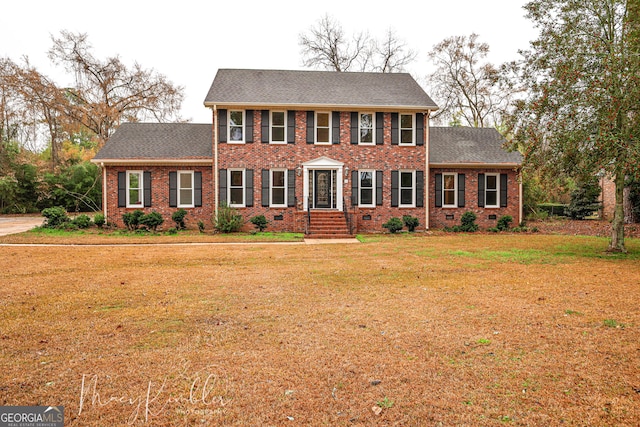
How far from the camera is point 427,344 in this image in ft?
14.1

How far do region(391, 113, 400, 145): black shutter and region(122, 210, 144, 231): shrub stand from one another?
12.0 meters

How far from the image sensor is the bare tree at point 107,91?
27.5 metres

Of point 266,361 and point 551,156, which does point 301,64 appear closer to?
point 551,156

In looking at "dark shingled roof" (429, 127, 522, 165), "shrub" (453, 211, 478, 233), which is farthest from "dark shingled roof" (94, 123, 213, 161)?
"shrub" (453, 211, 478, 233)

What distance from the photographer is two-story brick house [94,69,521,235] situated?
18391mm

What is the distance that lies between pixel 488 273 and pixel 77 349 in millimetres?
7520

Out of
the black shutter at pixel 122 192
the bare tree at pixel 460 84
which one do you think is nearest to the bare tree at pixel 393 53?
the bare tree at pixel 460 84

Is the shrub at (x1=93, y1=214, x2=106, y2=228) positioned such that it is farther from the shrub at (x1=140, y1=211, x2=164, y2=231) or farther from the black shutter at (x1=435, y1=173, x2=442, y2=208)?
the black shutter at (x1=435, y1=173, x2=442, y2=208)

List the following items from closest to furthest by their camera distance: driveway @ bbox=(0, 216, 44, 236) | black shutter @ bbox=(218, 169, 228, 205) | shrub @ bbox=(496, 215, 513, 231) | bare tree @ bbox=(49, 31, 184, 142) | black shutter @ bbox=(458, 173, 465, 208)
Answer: driveway @ bbox=(0, 216, 44, 236), black shutter @ bbox=(218, 169, 228, 205), shrub @ bbox=(496, 215, 513, 231), black shutter @ bbox=(458, 173, 465, 208), bare tree @ bbox=(49, 31, 184, 142)

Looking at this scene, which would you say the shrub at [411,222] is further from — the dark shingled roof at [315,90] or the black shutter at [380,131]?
the dark shingled roof at [315,90]

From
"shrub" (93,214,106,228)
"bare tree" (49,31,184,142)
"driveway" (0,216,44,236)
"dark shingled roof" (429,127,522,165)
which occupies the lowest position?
"driveway" (0,216,44,236)

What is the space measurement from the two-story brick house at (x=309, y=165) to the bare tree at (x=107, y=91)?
10327mm

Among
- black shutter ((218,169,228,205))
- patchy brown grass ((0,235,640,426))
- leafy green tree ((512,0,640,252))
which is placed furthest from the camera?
black shutter ((218,169,228,205))

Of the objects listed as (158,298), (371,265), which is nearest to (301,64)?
(371,265)
